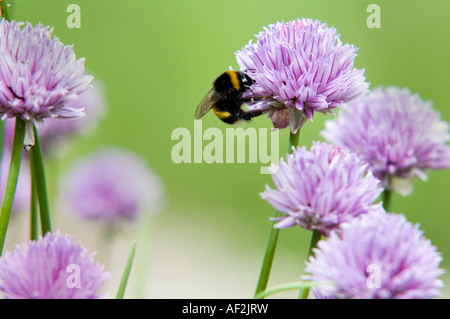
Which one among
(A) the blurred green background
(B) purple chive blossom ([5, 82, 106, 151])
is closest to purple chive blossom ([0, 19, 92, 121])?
(B) purple chive blossom ([5, 82, 106, 151])

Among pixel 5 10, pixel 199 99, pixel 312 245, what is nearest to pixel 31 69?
pixel 5 10

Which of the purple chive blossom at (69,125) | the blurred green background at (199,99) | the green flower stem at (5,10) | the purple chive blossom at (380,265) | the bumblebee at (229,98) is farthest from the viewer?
the blurred green background at (199,99)

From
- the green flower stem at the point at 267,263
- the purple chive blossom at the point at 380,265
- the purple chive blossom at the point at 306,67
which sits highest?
the purple chive blossom at the point at 306,67

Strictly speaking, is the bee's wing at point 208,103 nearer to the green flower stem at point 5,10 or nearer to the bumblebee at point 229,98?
the bumblebee at point 229,98

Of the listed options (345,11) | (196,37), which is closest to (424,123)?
(345,11)

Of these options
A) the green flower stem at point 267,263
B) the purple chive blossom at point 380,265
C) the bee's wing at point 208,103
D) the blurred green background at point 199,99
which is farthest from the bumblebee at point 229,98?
the blurred green background at point 199,99

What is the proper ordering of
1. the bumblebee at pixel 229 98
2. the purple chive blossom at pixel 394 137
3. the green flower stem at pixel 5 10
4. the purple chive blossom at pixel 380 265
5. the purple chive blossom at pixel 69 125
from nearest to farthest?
the purple chive blossom at pixel 380 265
the green flower stem at pixel 5 10
the purple chive blossom at pixel 394 137
the bumblebee at pixel 229 98
the purple chive blossom at pixel 69 125

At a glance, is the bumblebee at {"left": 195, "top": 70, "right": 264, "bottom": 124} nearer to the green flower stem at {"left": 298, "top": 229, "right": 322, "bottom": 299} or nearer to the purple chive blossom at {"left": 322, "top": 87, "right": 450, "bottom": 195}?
the purple chive blossom at {"left": 322, "top": 87, "right": 450, "bottom": 195}
